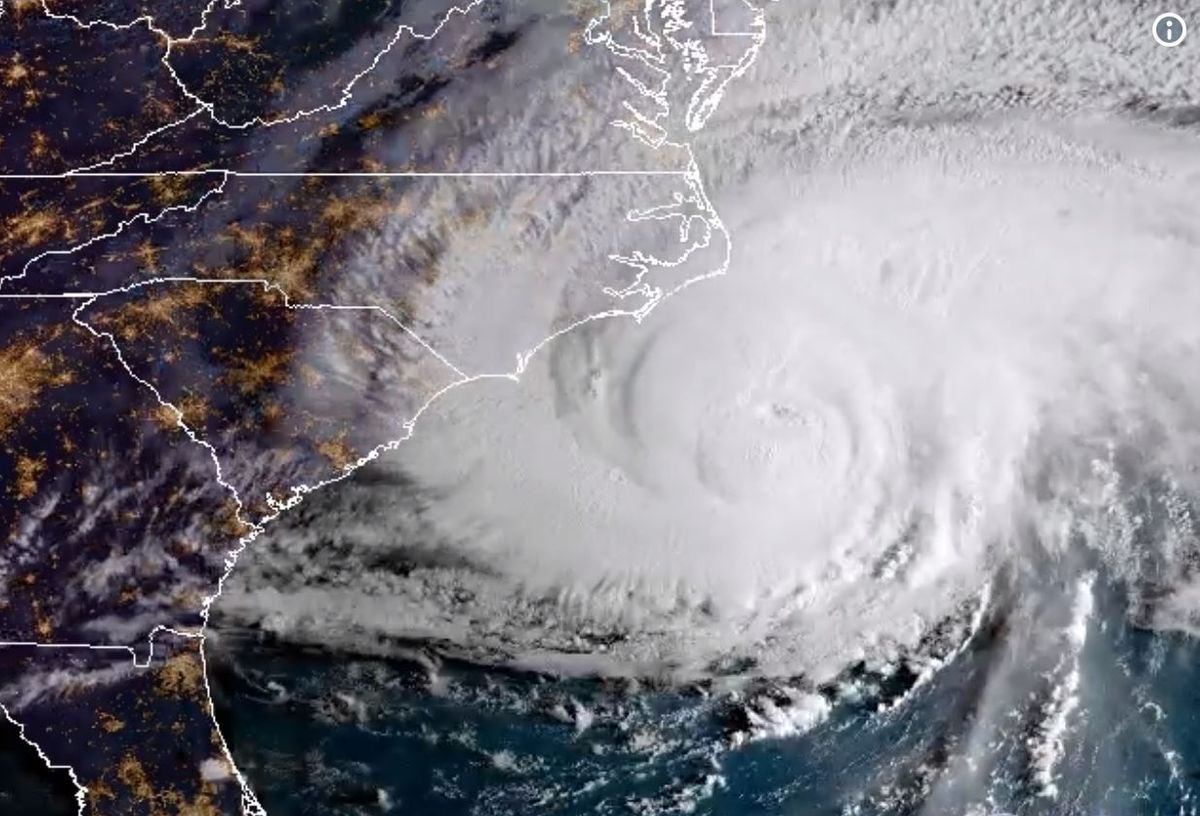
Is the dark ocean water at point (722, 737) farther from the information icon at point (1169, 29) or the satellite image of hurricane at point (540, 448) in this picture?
the information icon at point (1169, 29)

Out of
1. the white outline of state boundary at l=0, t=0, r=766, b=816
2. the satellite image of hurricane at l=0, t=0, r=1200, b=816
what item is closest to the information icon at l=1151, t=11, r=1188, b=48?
the satellite image of hurricane at l=0, t=0, r=1200, b=816

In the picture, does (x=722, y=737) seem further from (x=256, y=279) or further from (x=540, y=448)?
(x=256, y=279)

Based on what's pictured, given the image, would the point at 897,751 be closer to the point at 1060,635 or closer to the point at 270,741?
the point at 1060,635

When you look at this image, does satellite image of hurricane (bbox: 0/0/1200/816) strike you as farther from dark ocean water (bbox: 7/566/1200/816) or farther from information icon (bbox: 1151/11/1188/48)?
information icon (bbox: 1151/11/1188/48)

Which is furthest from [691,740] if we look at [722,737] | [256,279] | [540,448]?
[256,279]

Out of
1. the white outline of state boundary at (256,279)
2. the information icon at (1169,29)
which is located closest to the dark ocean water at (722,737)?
the white outline of state boundary at (256,279)

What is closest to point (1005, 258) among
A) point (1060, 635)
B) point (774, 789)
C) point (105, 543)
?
point (1060, 635)
